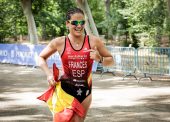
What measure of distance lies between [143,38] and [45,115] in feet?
77.4

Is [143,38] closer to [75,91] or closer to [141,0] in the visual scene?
[141,0]

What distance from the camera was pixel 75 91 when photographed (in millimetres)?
4645

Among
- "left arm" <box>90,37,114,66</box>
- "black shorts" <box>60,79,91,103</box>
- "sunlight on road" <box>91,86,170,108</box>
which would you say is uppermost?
"left arm" <box>90,37,114,66</box>

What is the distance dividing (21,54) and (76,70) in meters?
21.4

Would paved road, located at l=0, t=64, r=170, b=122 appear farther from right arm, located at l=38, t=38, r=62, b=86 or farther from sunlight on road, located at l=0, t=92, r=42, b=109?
right arm, located at l=38, t=38, r=62, b=86

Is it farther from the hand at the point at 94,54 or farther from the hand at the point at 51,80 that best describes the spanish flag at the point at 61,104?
the hand at the point at 94,54

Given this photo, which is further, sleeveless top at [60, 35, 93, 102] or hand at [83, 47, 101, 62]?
sleeveless top at [60, 35, 93, 102]

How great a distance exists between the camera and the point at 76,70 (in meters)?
4.60

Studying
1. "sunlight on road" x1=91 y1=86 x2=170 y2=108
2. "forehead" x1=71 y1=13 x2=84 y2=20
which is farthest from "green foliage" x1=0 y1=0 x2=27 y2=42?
"forehead" x1=71 y1=13 x2=84 y2=20

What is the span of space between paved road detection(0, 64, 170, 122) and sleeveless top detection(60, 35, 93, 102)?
425 cm

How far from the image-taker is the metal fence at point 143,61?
53.0 feet

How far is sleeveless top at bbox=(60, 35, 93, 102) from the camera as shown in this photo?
4.57m

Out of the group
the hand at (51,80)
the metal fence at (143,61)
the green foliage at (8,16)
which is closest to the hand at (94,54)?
the hand at (51,80)

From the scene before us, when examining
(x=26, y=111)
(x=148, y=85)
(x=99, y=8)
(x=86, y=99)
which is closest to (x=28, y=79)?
(x=148, y=85)
